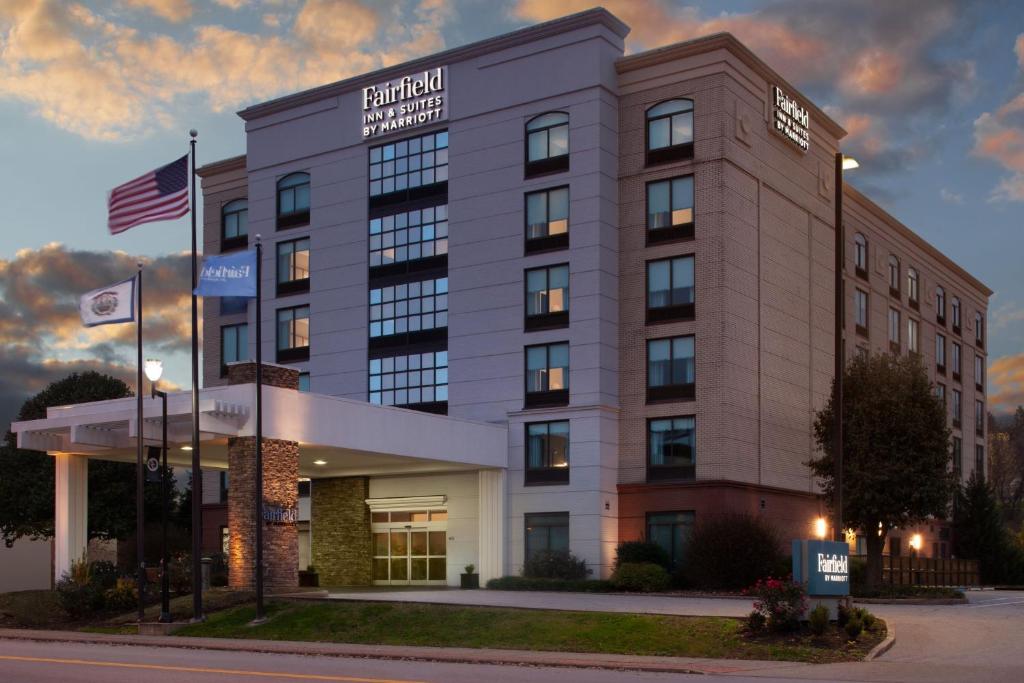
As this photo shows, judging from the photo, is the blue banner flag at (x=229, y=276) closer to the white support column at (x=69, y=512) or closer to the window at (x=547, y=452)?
the white support column at (x=69, y=512)

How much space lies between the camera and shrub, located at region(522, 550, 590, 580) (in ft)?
165

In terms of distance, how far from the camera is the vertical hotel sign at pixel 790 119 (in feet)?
184

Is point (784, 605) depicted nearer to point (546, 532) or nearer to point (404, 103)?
point (546, 532)

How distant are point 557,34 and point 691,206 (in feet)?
30.4

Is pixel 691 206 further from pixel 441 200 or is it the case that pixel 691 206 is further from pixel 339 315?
pixel 339 315

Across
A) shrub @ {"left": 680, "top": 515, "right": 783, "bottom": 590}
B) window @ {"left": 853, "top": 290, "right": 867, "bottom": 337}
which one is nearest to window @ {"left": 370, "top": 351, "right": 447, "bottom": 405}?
shrub @ {"left": 680, "top": 515, "right": 783, "bottom": 590}

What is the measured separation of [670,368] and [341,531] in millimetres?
16081

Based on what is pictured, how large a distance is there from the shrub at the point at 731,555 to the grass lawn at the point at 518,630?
50.4ft

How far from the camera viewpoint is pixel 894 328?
72.9 metres

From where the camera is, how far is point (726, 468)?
5059cm

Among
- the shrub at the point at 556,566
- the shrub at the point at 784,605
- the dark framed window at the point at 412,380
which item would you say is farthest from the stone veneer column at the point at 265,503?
the shrub at the point at 784,605

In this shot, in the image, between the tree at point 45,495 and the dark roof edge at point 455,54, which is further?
the tree at point 45,495

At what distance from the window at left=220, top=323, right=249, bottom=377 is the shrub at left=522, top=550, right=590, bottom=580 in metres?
22.1

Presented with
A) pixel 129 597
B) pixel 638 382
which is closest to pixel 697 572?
pixel 638 382
